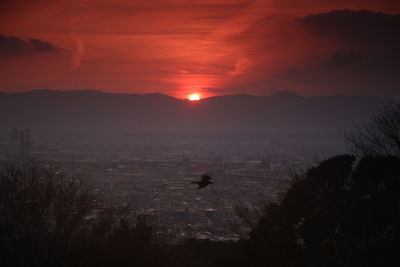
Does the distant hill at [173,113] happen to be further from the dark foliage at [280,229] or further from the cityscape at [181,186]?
the dark foliage at [280,229]

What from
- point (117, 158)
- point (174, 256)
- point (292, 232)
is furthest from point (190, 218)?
point (117, 158)

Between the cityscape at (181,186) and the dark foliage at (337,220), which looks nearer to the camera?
the dark foliage at (337,220)

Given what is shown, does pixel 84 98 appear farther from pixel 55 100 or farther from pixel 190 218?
pixel 190 218

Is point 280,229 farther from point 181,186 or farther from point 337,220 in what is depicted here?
point 181,186

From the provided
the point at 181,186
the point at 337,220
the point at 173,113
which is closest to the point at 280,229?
the point at 337,220

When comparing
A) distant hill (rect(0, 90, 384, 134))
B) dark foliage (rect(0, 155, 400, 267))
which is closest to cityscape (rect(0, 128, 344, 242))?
dark foliage (rect(0, 155, 400, 267))

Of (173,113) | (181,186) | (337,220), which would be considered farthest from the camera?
(173,113)

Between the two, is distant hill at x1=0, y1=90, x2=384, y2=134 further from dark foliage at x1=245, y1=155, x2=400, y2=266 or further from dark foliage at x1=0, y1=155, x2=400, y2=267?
dark foliage at x1=245, y1=155, x2=400, y2=266

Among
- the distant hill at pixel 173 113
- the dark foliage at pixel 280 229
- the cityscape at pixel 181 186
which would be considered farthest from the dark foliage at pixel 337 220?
the distant hill at pixel 173 113
